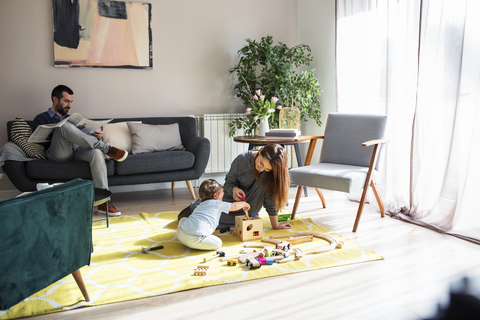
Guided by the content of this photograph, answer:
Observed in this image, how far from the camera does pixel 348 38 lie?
3859 millimetres

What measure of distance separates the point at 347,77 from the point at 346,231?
5.62 ft

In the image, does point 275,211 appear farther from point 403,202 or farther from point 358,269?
point 403,202

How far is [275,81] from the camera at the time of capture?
432 centimetres

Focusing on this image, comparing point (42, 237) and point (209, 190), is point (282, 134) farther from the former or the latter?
point (42, 237)

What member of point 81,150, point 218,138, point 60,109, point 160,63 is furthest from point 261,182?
point 160,63

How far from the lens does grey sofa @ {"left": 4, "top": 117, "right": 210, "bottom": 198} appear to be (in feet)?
11.2

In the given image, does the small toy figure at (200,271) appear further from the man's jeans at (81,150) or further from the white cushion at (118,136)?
the white cushion at (118,136)

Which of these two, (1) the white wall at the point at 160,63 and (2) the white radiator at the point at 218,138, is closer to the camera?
(1) the white wall at the point at 160,63

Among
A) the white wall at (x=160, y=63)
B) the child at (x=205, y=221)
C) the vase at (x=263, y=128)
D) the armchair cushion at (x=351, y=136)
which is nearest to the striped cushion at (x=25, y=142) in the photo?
the white wall at (x=160, y=63)

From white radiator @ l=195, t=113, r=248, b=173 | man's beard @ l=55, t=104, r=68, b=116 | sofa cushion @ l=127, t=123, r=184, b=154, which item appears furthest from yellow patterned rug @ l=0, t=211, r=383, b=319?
white radiator @ l=195, t=113, r=248, b=173

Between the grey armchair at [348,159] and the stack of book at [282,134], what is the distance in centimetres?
28

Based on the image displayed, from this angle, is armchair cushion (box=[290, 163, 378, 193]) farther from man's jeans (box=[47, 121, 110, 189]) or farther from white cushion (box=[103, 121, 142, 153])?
white cushion (box=[103, 121, 142, 153])

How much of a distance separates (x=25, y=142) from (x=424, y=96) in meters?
3.36

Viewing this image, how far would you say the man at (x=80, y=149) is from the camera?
344cm
